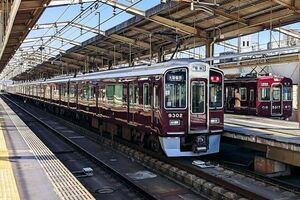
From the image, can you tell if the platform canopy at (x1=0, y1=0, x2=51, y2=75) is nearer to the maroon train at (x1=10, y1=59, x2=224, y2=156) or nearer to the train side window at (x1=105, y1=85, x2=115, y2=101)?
the maroon train at (x1=10, y1=59, x2=224, y2=156)

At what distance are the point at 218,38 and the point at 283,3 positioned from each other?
6.04m

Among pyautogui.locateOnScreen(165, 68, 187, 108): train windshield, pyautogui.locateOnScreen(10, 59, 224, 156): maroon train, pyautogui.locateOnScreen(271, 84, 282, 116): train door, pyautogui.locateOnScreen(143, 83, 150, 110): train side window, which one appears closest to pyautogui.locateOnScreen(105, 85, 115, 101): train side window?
pyautogui.locateOnScreen(10, 59, 224, 156): maroon train

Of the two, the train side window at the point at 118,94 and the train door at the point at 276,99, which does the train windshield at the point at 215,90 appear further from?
the train door at the point at 276,99

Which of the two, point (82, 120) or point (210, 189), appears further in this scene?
point (82, 120)

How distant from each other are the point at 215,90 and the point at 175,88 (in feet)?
4.76

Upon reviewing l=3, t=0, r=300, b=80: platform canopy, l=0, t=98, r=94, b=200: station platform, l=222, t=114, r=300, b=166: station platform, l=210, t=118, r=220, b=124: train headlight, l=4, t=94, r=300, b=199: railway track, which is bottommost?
l=4, t=94, r=300, b=199: railway track

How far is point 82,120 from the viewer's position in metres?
22.9

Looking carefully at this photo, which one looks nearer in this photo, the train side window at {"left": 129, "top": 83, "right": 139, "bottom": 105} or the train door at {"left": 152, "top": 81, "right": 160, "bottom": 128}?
the train door at {"left": 152, "top": 81, "right": 160, "bottom": 128}

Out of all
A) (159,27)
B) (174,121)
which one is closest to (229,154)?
(174,121)

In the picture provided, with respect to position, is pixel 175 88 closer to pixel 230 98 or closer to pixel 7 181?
pixel 7 181

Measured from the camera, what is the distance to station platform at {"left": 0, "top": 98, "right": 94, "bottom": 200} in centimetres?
627

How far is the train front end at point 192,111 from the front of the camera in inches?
439

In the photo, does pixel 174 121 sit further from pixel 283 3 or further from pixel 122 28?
pixel 122 28

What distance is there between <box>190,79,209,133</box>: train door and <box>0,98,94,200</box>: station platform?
4.19 m
